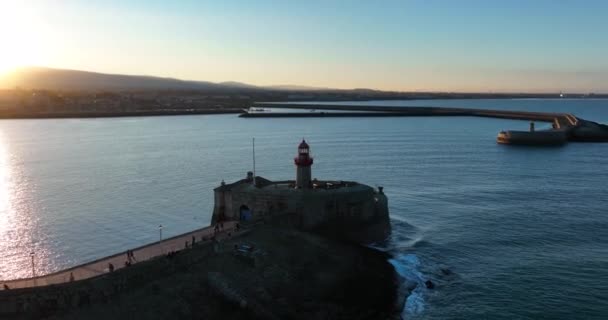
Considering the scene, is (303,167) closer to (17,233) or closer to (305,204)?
(305,204)

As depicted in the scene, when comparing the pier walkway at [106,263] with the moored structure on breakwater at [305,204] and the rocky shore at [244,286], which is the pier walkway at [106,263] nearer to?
the rocky shore at [244,286]

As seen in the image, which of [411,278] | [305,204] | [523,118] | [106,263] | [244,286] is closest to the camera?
[244,286]

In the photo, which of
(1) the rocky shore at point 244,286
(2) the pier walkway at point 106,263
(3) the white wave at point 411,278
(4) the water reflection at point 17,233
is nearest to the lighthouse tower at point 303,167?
(1) the rocky shore at point 244,286

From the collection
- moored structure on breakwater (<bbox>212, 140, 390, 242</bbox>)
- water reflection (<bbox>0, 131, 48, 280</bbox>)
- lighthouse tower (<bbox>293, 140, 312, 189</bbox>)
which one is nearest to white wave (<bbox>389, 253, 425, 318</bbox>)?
moored structure on breakwater (<bbox>212, 140, 390, 242</bbox>)

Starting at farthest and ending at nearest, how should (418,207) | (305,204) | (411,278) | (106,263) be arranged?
(418,207), (305,204), (411,278), (106,263)

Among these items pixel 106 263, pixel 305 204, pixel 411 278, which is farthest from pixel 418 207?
pixel 106 263
